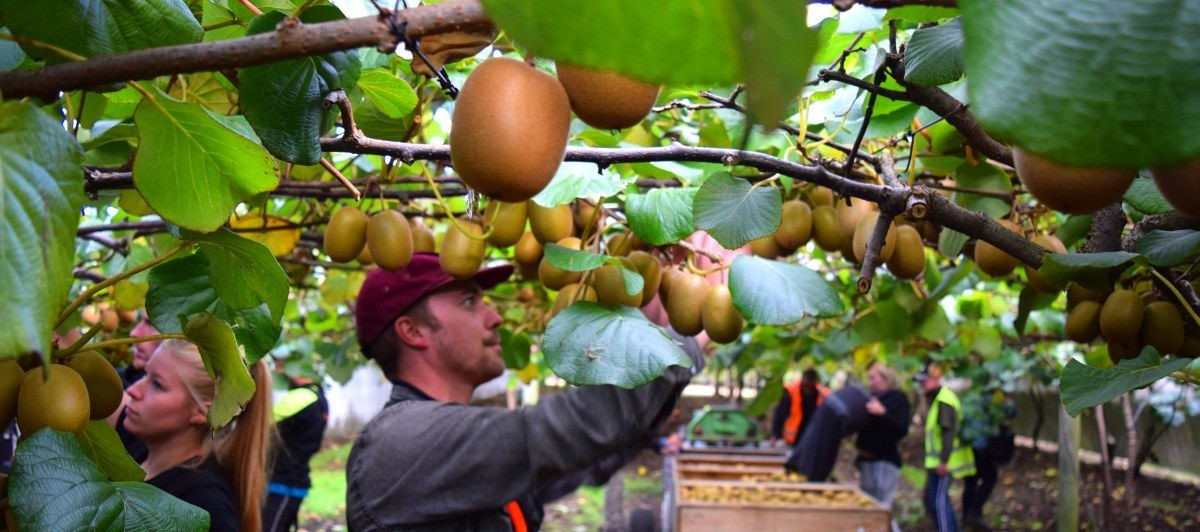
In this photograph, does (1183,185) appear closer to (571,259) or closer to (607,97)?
(607,97)

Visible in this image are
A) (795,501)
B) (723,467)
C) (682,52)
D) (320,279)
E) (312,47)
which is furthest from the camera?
(723,467)

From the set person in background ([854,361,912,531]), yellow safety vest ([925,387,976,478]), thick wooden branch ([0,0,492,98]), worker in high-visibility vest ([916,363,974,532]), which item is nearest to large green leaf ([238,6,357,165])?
thick wooden branch ([0,0,492,98])

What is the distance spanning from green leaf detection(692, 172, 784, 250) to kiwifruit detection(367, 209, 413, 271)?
0.60 metres

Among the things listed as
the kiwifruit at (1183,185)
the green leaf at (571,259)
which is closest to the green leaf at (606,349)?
the green leaf at (571,259)

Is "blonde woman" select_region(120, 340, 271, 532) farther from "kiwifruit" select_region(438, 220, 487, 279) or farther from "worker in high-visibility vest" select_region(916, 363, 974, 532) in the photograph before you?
"worker in high-visibility vest" select_region(916, 363, 974, 532)

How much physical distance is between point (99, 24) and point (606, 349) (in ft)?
2.38

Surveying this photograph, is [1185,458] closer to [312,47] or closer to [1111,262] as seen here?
[1111,262]

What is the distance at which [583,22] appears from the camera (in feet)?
1.26

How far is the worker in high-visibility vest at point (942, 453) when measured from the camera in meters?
6.79

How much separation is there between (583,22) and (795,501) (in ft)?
17.9

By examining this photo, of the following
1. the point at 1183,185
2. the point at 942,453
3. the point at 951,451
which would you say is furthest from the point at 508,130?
the point at 951,451

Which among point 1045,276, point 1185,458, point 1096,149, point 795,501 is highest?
point 1096,149

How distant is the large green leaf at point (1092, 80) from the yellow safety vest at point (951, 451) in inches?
274

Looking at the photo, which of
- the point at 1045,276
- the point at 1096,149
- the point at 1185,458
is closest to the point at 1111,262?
the point at 1045,276
